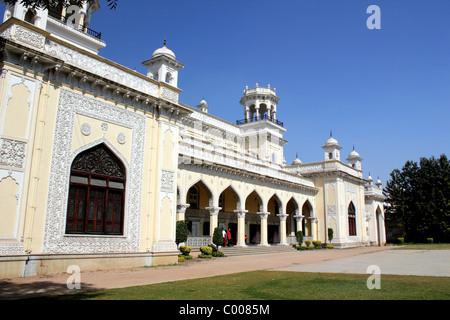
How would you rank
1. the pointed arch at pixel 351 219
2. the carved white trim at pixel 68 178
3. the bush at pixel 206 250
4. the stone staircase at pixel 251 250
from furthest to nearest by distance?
the pointed arch at pixel 351 219
the stone staircase at pixel 251 250
the bush at pixel 206 250
the carved white trim at pixel 68 178

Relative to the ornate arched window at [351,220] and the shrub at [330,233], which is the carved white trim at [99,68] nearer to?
the shrub at [330,233]

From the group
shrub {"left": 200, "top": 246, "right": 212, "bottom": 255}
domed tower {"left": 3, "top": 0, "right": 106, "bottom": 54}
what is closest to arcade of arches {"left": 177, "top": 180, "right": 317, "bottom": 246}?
shrub {"left": 200, "top": 246, "right": 212, "bottom": 255}

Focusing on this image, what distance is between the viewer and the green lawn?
7.12m

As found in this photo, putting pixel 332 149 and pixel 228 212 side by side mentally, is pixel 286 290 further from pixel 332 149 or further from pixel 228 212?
pixel 332 149

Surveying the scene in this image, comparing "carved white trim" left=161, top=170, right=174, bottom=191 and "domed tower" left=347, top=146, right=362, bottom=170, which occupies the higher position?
"domed tower" left=347, top=146, right=362, bottom=170

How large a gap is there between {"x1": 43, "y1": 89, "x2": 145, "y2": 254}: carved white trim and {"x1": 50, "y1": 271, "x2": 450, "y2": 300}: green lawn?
4.39 m

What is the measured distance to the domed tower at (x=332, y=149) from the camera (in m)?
36.9

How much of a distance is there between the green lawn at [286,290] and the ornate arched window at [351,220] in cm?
2709

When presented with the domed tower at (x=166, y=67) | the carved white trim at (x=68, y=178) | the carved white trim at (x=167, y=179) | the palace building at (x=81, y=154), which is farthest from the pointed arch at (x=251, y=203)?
the carved white trim at (x=68, y=178)

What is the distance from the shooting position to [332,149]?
37062mm

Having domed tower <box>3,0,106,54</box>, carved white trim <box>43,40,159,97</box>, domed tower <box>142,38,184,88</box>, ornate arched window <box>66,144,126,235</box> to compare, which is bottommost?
ornate arched window <box>66,144,126,235</box>

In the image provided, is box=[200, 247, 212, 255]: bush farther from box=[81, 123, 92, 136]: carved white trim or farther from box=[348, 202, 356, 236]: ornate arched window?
box=[348, 202, 356, 236]: ornate arched window

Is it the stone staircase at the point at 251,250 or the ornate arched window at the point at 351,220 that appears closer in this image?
the stone staircase at the point at 251,250
